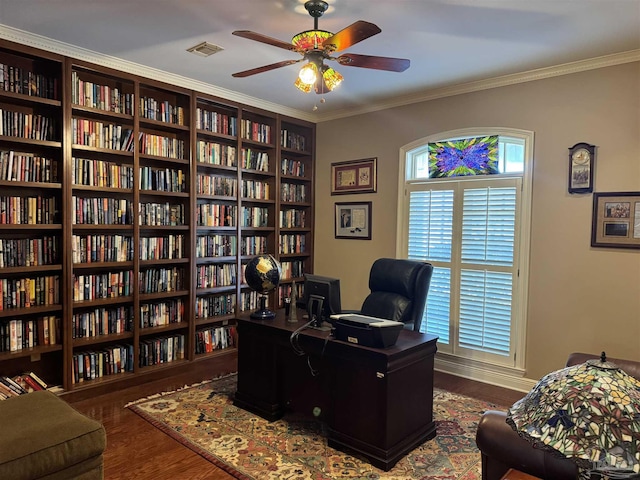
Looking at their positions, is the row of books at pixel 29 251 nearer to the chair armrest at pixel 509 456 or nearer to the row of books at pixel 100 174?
the row of books at pixel 100 174

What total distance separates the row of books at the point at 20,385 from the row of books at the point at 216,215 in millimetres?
1820

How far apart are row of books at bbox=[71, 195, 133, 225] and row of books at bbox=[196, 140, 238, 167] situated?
2.84 ft

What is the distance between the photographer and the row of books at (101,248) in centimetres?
343

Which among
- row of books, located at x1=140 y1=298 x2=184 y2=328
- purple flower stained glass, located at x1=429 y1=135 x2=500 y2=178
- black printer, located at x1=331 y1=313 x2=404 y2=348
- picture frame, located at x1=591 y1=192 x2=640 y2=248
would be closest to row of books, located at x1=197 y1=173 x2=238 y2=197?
row of books, located at x1=140 y1=298 x2=184 y2=328

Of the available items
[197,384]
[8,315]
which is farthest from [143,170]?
[197,384]

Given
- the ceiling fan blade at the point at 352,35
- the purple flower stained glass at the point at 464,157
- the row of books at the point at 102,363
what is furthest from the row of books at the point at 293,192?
the ceiling fan blade at the point at 352,35

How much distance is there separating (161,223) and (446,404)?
2899 millimetres

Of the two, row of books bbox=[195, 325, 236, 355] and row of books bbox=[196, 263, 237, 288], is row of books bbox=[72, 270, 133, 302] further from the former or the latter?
row of books bbox=[195, 325, 236, 355]

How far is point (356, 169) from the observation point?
16.0 feet

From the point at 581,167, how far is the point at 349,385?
249 cm

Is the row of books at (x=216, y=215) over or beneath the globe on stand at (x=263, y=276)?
over

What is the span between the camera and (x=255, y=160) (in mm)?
4781

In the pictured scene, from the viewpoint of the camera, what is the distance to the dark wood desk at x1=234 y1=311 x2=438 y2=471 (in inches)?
96.9

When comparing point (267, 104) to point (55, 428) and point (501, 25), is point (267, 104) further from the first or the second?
point (55, 428)
